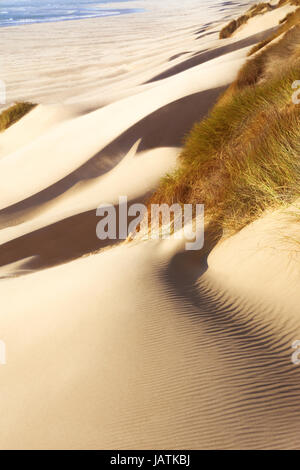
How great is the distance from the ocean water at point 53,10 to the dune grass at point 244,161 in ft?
121

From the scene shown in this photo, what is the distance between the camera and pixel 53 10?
5038 centimetres

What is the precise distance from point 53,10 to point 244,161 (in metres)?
52.8

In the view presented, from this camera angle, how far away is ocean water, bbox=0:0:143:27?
42.1 metres

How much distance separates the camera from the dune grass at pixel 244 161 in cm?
382

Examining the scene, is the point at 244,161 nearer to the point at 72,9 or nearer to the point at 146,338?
the point at 146,338

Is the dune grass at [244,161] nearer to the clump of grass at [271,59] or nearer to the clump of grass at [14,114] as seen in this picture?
the clump of grass at [271,59]

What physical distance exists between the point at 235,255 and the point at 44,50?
970 inches

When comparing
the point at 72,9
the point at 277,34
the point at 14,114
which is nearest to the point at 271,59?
the point at 277,34

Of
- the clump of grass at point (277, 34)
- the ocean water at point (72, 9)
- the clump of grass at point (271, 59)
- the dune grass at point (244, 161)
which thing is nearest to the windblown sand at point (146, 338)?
the dune grass at point (244, 161)

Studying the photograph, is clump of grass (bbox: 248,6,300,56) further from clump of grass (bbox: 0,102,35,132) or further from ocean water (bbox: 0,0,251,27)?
ocean water (bbox: 0,0,251,27)

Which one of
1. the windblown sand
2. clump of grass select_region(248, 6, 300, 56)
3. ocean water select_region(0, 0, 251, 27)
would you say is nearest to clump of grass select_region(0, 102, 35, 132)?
clump of grass select_region(248, 6, 300, 56)

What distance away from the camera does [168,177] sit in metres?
5.54

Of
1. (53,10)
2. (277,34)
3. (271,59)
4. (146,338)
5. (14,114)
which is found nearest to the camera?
(146,338)

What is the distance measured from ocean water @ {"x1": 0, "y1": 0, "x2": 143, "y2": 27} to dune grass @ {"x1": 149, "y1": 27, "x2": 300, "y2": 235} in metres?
36.7
